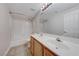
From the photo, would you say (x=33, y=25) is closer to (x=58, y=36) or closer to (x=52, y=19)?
(x=52, y=19)

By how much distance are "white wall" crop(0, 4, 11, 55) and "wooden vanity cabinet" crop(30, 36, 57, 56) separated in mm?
409

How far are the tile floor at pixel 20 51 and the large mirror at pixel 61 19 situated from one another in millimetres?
416

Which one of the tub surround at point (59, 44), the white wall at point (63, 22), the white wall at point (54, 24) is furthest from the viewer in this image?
the white wall at point (54, 24)

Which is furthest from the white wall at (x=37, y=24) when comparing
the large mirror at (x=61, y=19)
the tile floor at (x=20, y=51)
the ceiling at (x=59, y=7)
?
the tile floor at (x=20, y=51)

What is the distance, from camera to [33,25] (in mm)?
1579

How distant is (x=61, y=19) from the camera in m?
1.52

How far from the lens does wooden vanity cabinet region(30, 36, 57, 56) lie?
4.58 ft

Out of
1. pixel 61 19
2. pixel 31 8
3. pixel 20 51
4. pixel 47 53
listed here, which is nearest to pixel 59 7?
pixel 61 19

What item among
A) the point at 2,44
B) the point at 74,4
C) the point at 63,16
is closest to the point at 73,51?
the point at 63,16

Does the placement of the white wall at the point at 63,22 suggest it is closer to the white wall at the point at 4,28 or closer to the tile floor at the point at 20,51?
the tile floor at the point at 20,51

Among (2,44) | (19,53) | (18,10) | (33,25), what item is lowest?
(19,53)

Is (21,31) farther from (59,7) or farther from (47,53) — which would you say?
(59,7)

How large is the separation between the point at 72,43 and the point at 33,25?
63cm

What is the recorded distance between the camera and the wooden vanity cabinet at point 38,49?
4.58 feet
